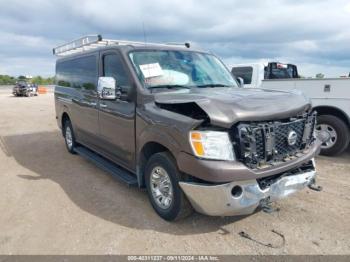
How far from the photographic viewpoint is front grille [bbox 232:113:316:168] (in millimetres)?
2844

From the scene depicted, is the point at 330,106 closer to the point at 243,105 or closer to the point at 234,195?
the point at 243,105

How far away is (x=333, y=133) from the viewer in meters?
6.02

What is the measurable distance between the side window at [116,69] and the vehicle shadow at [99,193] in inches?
61.7

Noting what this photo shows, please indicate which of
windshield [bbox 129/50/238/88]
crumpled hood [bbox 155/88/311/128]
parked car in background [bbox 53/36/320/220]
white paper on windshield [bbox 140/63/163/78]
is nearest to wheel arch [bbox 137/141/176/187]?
parked car in background [bbox 53/36/320/220]

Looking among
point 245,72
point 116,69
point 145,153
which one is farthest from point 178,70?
point 245,72

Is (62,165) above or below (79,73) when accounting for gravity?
below

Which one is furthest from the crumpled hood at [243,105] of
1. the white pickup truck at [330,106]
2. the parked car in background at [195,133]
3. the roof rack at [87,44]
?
the white pickup truck at [330,106]

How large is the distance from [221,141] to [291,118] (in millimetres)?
1014

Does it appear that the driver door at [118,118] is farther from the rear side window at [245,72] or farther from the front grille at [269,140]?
the rear side window at [245,72]

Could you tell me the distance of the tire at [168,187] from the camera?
3.15 meters

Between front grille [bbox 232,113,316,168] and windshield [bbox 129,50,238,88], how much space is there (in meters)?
1.31

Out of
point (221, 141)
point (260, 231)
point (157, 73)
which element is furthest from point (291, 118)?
point (157, 73)

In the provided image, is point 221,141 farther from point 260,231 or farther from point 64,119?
point 64,119

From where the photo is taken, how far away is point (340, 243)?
307 cm
